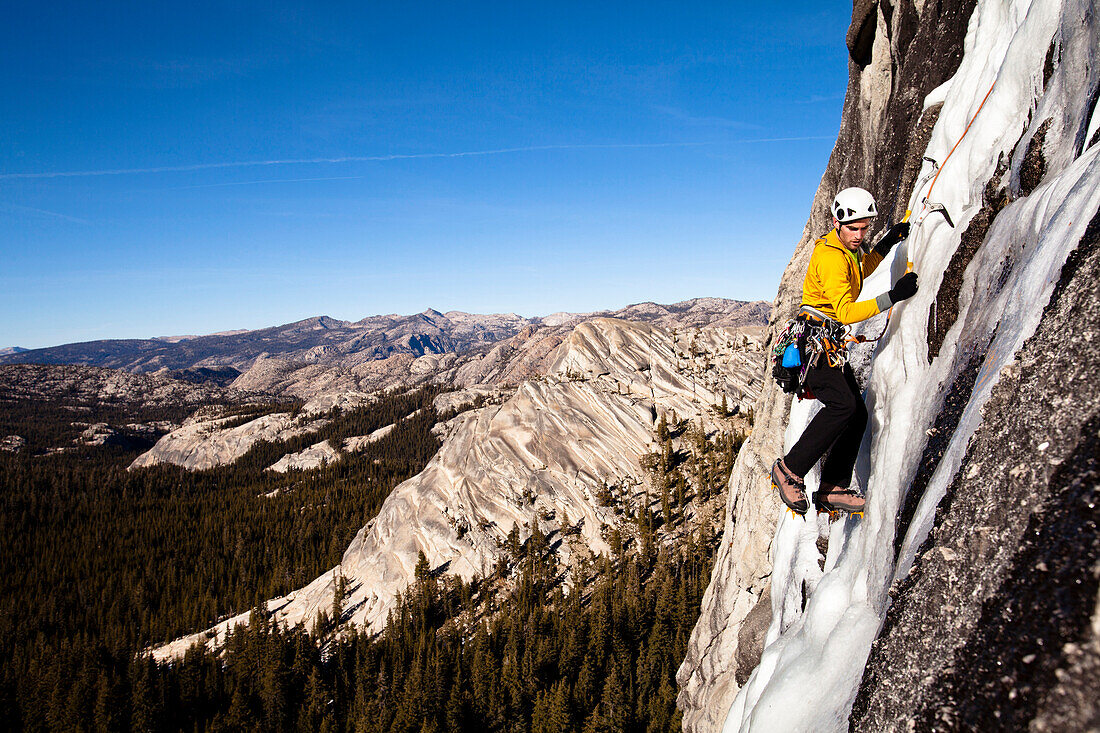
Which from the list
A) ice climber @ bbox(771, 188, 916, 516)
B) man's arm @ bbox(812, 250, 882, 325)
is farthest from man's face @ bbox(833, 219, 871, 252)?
man's arm @ bbox(812, 250, 882, 325)

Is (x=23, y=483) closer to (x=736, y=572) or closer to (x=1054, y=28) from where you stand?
(x=736, y=572)

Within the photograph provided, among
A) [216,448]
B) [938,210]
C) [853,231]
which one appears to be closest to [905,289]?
[853,231]

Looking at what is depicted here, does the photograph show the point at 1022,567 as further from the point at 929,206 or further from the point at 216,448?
the point at 216,448

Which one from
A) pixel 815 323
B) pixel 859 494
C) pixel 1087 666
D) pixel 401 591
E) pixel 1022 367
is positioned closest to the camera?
pixel 1087 666

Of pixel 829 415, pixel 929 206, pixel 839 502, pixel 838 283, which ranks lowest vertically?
pixel 839 502

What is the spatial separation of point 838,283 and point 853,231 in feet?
3.37

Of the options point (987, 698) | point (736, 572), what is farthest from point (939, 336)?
point (736, 572)

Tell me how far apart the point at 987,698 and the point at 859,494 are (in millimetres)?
5936

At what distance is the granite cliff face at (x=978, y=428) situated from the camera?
371 centimetres

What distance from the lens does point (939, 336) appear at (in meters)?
7.72

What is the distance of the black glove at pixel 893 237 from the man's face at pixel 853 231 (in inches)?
87.1

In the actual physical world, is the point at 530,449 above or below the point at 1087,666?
below

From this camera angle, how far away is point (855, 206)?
26.6 ft

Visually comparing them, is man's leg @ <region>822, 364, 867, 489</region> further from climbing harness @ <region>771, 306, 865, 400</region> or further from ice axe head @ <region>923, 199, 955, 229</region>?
ice axe head @ <region>923, 199, 955, 229</region>
